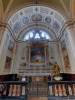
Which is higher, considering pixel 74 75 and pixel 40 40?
pixel 40 40

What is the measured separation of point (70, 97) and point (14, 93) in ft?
9.10

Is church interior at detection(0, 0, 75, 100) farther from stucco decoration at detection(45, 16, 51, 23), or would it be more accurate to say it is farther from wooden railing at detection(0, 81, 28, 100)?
Answer: wooden railing at detection(0, 81, 28, 100)

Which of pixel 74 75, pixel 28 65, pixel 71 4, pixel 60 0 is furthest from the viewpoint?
pixel 28 65

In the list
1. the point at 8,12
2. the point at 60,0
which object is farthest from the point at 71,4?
the point at 8,12

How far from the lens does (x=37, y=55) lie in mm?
11344

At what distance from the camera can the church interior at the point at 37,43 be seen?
A: 7934mm

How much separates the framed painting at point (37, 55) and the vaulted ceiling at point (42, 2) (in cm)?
684

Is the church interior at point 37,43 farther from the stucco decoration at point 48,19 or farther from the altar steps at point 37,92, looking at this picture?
the altar steps at point 37,92

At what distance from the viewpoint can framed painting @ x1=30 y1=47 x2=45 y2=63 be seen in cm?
1100

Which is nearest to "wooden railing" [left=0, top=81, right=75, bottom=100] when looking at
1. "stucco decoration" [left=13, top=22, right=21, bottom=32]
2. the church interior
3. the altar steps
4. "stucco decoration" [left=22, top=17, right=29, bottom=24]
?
the altar steps

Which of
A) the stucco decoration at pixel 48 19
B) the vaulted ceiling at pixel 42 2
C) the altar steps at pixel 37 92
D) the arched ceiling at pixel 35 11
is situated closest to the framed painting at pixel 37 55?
the arched ceiling at pixel 35 11

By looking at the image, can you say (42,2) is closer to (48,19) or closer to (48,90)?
(48,19)

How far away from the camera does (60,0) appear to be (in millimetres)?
8984

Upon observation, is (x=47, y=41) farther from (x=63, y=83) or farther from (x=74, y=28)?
(x=63, y=83)
